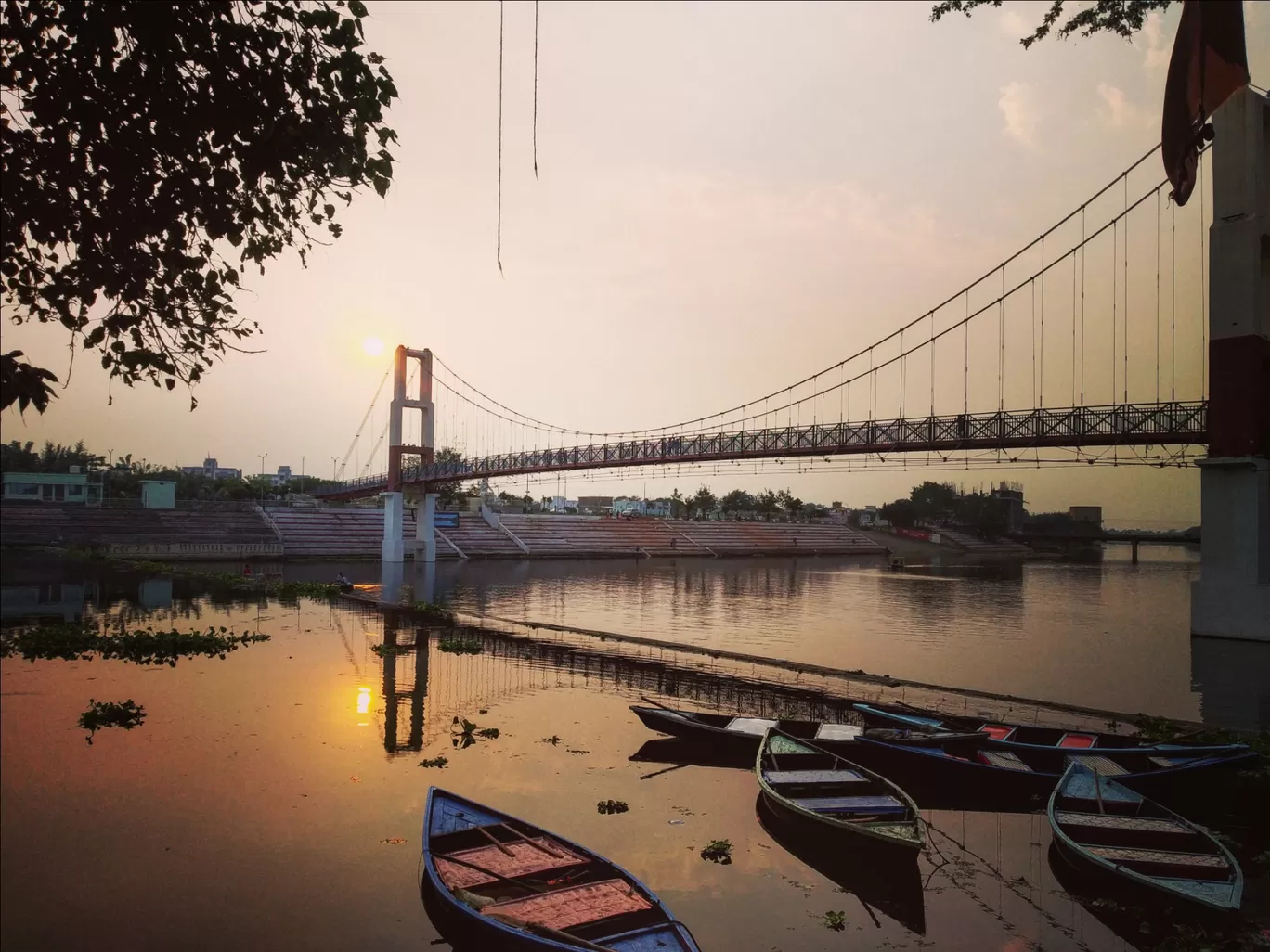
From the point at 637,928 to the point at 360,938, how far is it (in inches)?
109

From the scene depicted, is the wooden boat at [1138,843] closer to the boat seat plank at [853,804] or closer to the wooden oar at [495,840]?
the boat seat plank at [853,804]

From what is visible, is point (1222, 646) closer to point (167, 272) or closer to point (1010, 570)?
point (167, 272)

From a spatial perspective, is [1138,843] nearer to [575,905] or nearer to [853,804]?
[853,804]

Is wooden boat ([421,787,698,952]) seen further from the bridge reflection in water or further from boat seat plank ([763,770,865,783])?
the bridge reflection in water

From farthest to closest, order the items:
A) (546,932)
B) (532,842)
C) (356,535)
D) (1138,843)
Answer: (356,535) < (1138,843) < (532,842) < (546,932)

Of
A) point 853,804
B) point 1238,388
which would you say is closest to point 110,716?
point 853,804

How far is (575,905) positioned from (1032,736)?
933 cm

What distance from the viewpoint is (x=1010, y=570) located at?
80.8 meters

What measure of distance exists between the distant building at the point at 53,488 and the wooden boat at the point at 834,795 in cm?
5245

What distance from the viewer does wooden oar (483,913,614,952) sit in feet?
19.7

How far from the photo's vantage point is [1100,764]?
11.5m

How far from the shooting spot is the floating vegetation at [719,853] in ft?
30.4

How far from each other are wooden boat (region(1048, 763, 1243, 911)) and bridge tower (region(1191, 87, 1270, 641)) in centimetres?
1838

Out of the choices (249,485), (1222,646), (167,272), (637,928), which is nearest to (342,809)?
(637,928)
